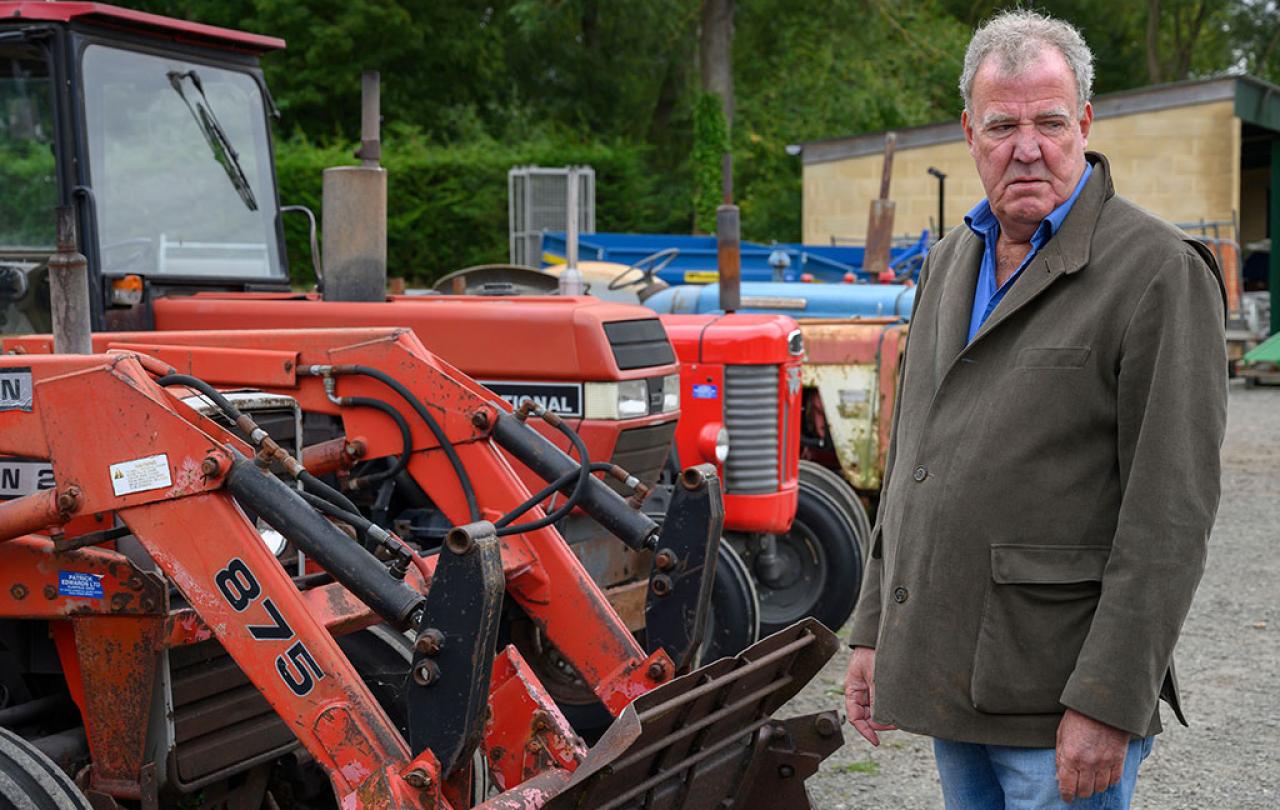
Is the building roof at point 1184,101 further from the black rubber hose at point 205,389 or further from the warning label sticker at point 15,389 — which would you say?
the warning label sticker at point 15,389

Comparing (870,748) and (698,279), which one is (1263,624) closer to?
(870,748)

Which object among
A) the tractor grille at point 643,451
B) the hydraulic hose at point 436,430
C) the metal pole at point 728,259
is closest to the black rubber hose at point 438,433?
the hydraulic hose at point 436,430

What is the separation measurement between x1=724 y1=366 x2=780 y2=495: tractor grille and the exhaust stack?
64.7 inches

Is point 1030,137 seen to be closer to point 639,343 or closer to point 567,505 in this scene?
point 567,505

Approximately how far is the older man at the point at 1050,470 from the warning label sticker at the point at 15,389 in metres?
1.85

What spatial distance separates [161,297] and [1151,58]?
31787 millimetres

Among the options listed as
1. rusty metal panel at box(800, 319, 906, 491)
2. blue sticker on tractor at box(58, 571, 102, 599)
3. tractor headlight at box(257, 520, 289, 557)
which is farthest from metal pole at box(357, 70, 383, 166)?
rusty metal panel at box(800, 319, 906, 491)

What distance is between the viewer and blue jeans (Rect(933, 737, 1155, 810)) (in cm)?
219

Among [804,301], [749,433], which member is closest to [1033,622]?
[749,433]

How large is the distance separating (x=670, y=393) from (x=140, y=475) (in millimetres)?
2318

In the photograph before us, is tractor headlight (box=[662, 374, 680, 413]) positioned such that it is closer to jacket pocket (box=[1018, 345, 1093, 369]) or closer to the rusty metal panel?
the rusty metal panel

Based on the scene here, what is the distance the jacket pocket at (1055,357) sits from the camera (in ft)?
6.98

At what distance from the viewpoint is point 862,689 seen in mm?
2553

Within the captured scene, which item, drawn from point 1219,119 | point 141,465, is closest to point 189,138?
point 141,465
